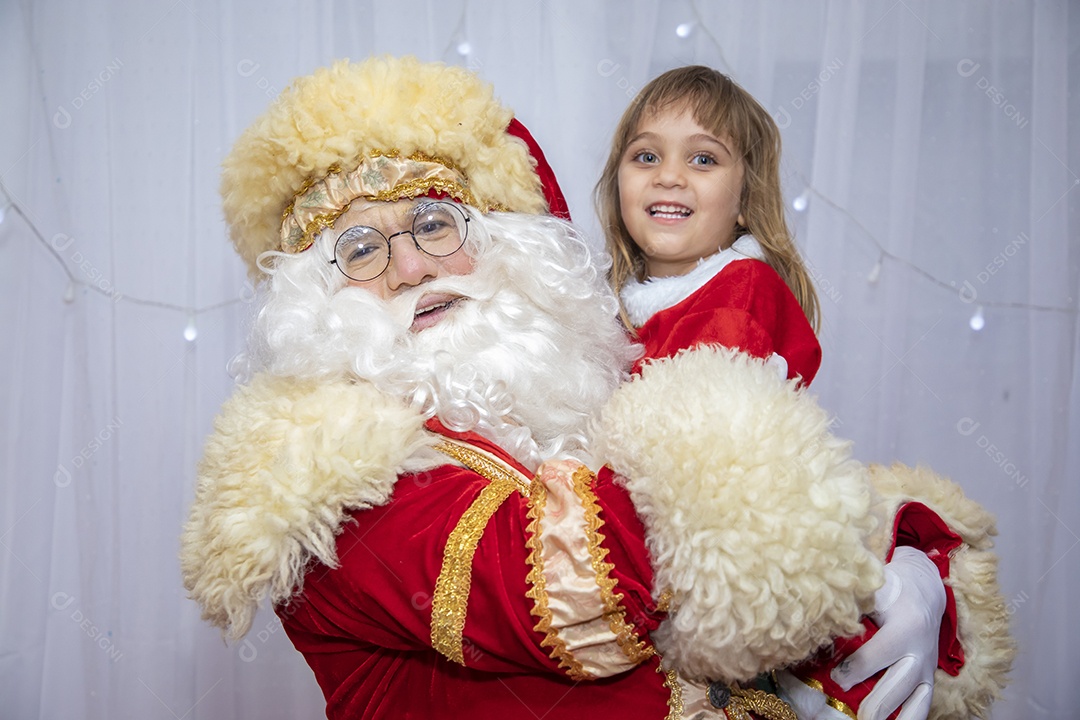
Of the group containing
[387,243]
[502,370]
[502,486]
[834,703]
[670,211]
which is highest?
[670,211]

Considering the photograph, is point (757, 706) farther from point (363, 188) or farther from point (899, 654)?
point (363, 188)

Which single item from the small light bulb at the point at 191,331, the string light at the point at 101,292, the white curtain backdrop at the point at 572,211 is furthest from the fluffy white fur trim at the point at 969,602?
the small light bulb at the point at 191,331

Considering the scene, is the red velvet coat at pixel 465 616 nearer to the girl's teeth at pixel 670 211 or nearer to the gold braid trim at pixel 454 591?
the gold braid trim at pixel 454 591

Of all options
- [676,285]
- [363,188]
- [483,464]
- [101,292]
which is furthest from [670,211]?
[101,292]

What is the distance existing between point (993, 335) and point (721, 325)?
2.13 m

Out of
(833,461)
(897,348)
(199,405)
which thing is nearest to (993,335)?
(897,348)

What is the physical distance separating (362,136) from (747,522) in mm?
1250

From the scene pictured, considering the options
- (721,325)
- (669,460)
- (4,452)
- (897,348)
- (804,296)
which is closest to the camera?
(669,460)

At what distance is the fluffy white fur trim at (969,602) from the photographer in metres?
2.03

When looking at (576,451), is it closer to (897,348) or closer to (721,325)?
(721,325)

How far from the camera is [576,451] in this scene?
218 centimetres

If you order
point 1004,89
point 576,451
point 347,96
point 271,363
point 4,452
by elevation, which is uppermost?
point 1004,89

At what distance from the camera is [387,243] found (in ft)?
7.30

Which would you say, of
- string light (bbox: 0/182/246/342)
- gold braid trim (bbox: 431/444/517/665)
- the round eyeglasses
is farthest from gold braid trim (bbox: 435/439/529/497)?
string light (bbox: 0/182/246/342)
